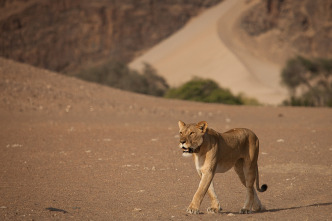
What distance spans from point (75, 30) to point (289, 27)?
101 ft

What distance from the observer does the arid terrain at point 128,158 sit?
8164 mm

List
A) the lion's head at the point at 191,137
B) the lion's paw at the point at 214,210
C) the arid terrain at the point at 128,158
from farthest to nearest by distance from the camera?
the arid terrain at the point at 128,158, the lion's paw at the point at 214,210, the lion's head at the point at 191,137

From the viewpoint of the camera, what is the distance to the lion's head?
7.18m

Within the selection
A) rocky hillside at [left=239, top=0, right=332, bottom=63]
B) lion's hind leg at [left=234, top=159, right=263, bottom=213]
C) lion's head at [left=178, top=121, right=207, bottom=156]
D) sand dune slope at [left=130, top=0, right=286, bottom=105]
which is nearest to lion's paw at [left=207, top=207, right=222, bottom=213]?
lion's hind leg at [left=234, top=159, right=263, bottom=213]

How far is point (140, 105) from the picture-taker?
24.6 m

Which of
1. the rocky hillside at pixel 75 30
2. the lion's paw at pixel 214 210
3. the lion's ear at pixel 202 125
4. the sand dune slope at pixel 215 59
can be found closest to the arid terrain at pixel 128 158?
the lion's paw at pixel 214 210

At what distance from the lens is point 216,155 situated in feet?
24.6

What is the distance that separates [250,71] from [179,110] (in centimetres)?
4612

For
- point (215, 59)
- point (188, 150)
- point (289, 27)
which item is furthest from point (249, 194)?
point (289, 27)

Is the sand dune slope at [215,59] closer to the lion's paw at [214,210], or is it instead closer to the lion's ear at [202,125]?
the lion's paw at [214,210]

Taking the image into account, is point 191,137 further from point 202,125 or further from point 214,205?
point 214,205

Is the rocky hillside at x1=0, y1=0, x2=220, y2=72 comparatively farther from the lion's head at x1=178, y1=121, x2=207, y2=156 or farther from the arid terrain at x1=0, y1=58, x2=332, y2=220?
the lion's head at x1=178, y1=121, x2=207, y2=156

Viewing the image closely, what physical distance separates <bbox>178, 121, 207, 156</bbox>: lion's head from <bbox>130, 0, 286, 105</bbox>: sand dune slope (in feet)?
159

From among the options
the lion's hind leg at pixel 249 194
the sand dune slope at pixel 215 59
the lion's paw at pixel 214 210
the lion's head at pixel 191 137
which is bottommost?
the lion's paw at pixel 214 210
